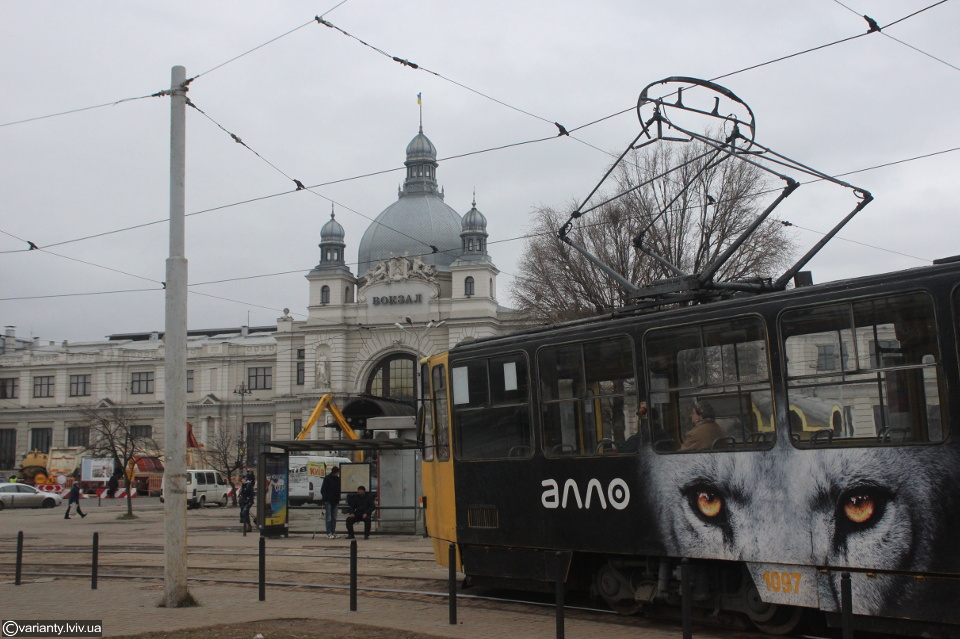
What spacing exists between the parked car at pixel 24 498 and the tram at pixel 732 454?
4174 cm

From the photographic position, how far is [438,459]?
13.3 meters

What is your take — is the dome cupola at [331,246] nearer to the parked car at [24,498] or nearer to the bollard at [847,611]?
the parked car at [24,498]

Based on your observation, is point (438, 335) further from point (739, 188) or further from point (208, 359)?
point (739, 188)

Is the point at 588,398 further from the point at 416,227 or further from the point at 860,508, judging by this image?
the point at 416,227

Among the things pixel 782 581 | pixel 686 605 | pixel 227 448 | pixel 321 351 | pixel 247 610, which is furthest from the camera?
pixel 321 351

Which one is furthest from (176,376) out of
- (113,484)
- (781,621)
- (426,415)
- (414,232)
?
(414,232)

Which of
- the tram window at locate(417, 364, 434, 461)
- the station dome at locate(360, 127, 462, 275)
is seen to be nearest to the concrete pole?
the tram window at locate(417, 364, 434, 461)

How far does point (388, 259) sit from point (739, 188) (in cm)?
4474

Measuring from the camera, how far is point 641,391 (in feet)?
34.2

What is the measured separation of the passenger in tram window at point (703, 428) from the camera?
975cm

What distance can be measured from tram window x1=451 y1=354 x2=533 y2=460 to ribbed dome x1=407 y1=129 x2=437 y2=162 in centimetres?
7139

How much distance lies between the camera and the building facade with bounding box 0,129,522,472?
2832 inches

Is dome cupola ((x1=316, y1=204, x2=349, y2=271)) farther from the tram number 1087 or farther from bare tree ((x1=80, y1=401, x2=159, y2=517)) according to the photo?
the tram number 1087

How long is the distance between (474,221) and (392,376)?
13247mm
